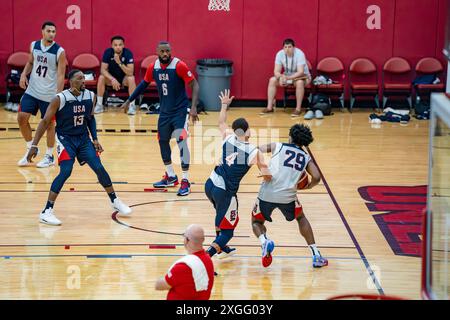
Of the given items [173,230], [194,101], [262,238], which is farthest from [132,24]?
[262,238]

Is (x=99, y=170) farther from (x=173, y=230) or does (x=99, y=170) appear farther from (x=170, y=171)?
(x=170, y=171)

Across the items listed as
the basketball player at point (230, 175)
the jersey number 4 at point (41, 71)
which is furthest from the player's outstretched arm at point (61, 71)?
the basketball player at point (230, 175)

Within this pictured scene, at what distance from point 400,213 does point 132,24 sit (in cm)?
976

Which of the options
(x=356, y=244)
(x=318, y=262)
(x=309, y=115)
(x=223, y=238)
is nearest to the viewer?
(x=223, y=238)

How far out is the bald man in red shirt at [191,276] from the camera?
6.80 metres

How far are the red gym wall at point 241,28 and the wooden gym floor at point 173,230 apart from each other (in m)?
3.77

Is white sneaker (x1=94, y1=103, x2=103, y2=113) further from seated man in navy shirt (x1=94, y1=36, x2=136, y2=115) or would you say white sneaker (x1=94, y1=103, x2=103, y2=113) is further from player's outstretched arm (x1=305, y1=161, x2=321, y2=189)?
player's outstretched arm (x1=305, y1=161, x2=321, y2=189)

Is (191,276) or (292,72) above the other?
(292,72)

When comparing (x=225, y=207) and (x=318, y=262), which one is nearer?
(x=225, y=207)

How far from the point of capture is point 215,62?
1950 cm

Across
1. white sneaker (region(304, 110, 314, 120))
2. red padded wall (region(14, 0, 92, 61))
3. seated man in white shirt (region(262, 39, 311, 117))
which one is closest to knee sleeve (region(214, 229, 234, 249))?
white sneaker (region(304, 110, 314, 120))

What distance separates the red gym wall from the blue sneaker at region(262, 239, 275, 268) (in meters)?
10.9

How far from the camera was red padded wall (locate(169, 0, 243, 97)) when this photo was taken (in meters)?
19.6

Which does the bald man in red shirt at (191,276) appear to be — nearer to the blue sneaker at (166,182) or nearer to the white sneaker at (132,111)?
the blue sneaker at (166,182)
